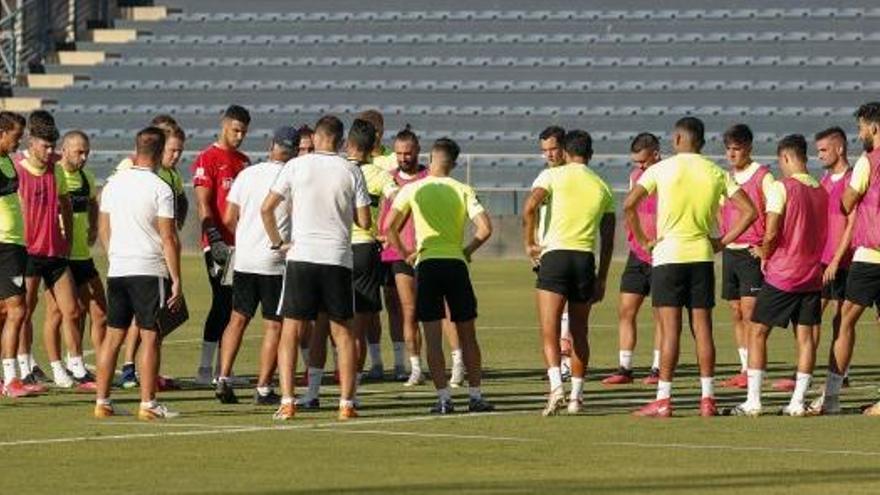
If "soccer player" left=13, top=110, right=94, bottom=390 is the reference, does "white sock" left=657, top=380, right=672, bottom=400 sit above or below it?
below

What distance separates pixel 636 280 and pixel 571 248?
3862 millimetres

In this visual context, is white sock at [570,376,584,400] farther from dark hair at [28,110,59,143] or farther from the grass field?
dark hair at [28,110,59,143]

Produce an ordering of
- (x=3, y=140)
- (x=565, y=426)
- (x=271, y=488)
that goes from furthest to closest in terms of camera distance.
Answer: (x=3, y=140) < (x=565, y=426) < (x=271, y=488)

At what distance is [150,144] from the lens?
1623cm

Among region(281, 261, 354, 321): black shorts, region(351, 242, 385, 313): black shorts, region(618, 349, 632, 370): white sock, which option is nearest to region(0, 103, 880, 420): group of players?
region(281, 261, 354, 321): black shorts

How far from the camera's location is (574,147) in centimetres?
1694

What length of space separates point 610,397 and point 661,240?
82.8 inches

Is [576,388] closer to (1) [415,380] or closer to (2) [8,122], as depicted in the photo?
(1) [415,380]

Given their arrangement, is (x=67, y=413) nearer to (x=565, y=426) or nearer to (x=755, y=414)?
(x=565, y=426)

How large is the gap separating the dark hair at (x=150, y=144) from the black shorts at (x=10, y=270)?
7.63 ft

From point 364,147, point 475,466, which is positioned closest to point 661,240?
point 364,147

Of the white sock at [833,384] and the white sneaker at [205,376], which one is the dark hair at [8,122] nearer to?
the white sneaker at [205,376]

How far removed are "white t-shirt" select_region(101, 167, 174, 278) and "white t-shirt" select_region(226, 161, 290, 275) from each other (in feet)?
4.47

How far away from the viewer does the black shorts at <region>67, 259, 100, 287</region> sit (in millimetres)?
19766
